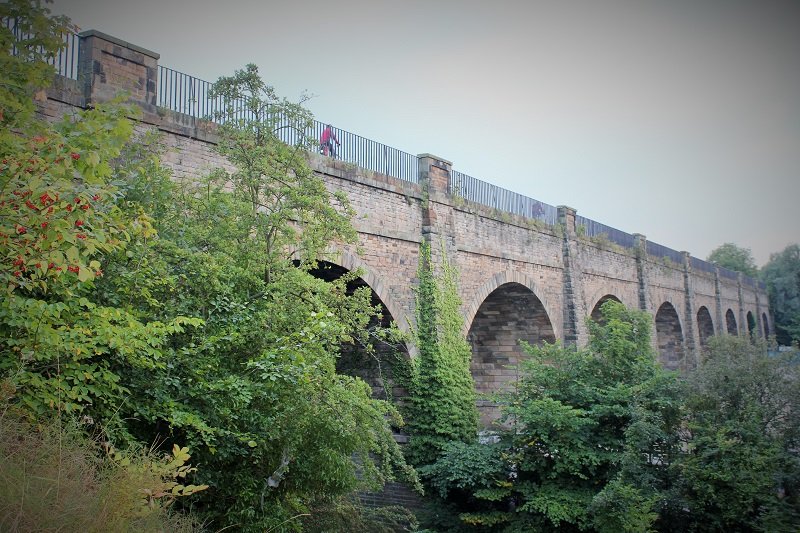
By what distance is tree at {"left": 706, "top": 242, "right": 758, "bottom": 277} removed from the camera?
71.6m

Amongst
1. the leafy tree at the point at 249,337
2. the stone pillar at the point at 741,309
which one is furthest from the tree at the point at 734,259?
the leafy tree at the point at 249,337

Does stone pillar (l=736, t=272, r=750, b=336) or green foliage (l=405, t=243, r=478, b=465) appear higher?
stone pillar (l=736, t=272, r=750, b=336)

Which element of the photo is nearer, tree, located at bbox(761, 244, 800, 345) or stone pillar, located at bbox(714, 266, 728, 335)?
stone pillar, located at bbox(714, 266, 728, 335)

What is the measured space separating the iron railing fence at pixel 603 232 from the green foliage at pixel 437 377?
8837 mm

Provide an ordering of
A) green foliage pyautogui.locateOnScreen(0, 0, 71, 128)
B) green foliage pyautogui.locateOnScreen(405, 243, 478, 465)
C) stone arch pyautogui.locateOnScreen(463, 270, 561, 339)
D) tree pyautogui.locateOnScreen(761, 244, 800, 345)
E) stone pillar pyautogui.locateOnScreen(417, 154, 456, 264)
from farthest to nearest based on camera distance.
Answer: tree pyautogui.locateOnScreen(761, 244, 800, 345) < stone arch pyautogui.locateOnScreen(463, 270, 561, 339) < stone pillar pyautogui.locateOnScreen(417, 154, 456, 264) < green foliage pyautogui.locateOnScreen(405, 243, 478, 465) < green foliage pyautogui.locateOnScreen(0, 0, 71, 128)

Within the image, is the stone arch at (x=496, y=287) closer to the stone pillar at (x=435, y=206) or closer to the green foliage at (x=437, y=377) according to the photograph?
the green foliage at (x=437, y=377)

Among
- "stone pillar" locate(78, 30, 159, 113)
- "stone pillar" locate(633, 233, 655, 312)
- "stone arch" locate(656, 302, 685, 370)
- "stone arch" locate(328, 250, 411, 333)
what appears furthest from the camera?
"stone arch" locate(656, 302, 685, 370)


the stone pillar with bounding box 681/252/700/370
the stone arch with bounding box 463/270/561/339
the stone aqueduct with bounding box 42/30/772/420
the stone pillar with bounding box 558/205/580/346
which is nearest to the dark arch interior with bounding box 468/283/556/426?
the stone aqueduct with bounding box 42/30/772/420

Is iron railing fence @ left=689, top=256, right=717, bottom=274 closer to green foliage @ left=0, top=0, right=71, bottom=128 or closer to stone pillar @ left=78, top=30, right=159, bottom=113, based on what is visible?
stone pillar @ left=78, top=30, right=159, bottom=113

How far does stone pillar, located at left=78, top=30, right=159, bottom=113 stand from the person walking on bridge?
3.57 meters

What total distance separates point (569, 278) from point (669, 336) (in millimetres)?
15105

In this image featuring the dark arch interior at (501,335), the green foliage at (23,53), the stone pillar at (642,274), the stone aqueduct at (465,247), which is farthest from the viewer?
the stone pillar at (642,274)

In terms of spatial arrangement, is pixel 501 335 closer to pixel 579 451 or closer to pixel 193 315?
pixel 579 451

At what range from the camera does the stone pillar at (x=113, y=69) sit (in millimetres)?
8523
